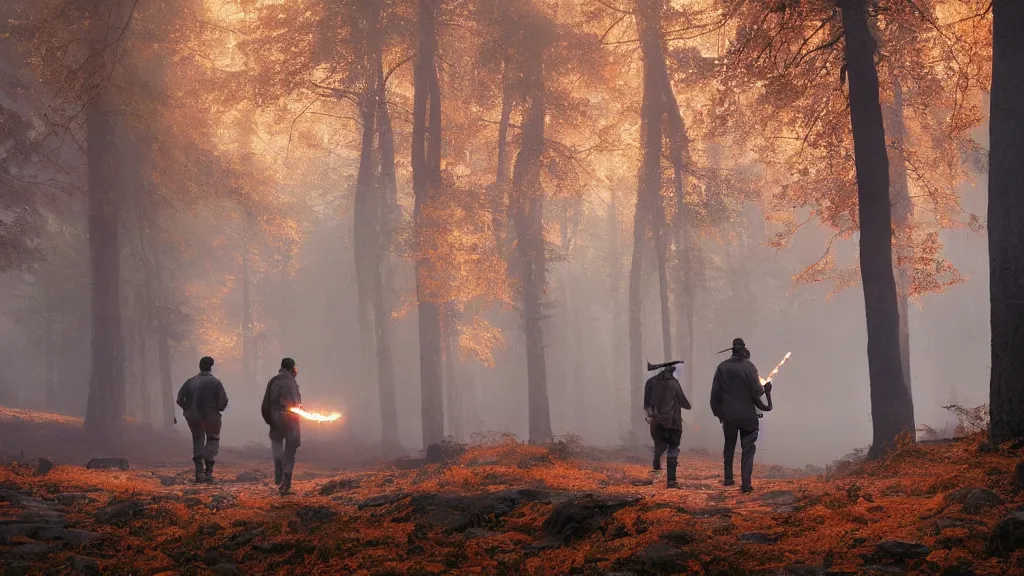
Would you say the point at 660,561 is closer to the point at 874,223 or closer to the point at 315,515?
the point at 315,515

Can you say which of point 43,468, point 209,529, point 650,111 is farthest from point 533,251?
point 209,529

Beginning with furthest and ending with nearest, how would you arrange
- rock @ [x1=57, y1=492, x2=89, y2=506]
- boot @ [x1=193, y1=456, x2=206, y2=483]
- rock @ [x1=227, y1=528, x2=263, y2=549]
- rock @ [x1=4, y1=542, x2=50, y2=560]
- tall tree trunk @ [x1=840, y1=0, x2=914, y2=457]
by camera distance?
boot @ [x1=193, y1=456, x2=206, y2=483]
tall tree trunk @ [x1=840, y1=0, x2=914, y2=457]
rock @ [x1=57, y1=492, x2=89, y2=506]
rock @ [x1=227, y1=528, x2=263, y2=549]
rock @ [x1=4, y1=542, x2=50, y2=560]

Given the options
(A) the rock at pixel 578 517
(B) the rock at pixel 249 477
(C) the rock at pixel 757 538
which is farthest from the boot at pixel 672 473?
(B) the rock at pixel 249 477

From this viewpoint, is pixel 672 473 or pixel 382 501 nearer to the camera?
pixel 382 501

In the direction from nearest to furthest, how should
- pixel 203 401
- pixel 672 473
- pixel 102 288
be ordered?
pixel 672 473
pixel 203 401
pixel 102 288

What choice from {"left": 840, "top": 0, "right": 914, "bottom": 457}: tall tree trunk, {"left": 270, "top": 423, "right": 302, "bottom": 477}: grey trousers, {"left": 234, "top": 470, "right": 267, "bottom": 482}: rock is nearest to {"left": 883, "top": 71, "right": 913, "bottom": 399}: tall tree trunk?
{"left": 840, "top": 0, "right": 914, "bottom": 457}: tall tree trunk

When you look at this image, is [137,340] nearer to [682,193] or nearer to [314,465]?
[314,465]

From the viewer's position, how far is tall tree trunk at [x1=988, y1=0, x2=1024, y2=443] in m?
9.13

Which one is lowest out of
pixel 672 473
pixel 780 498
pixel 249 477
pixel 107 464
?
pixel 249 477

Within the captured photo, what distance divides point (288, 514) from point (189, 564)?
1.96 m

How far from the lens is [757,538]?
7109mm

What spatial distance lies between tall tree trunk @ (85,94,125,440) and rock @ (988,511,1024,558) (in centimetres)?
2248

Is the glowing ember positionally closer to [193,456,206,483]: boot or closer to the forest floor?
the forest floor

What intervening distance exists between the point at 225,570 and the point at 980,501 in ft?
21.1
